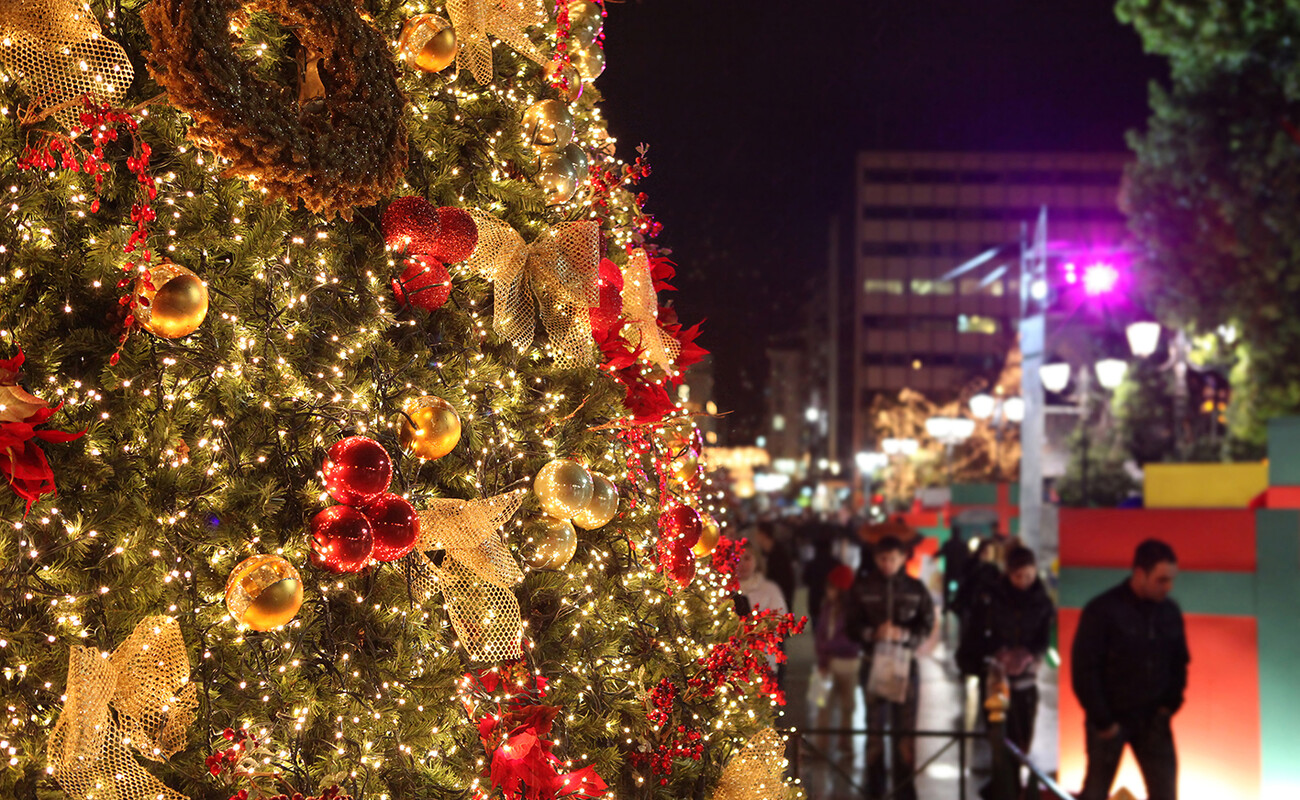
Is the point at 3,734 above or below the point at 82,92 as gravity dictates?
below

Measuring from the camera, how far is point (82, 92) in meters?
2.03

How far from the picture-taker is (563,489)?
2672 mm

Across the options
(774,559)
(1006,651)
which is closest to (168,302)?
(1006,651)

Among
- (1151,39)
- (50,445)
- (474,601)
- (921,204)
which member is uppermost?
(921,204)

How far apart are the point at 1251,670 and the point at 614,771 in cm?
697

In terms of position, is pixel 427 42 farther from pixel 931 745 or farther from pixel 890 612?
pixel 931 745

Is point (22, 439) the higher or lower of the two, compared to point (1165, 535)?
higher

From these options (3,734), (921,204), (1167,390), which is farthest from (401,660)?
(921,204)

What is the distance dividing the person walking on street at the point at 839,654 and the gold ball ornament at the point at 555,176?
6604 millimetres

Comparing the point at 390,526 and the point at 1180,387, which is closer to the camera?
the point at 390,526

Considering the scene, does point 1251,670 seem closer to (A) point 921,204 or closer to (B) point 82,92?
(B) point 82,92

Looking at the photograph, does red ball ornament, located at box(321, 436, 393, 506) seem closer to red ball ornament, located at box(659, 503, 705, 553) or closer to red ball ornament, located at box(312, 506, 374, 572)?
red ball ornament, located at box(312, 506, 374, 572)

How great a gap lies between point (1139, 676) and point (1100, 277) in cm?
608

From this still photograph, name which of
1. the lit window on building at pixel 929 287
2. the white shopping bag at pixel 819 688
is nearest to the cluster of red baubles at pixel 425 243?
the white shopping bag at pixel 819 688
